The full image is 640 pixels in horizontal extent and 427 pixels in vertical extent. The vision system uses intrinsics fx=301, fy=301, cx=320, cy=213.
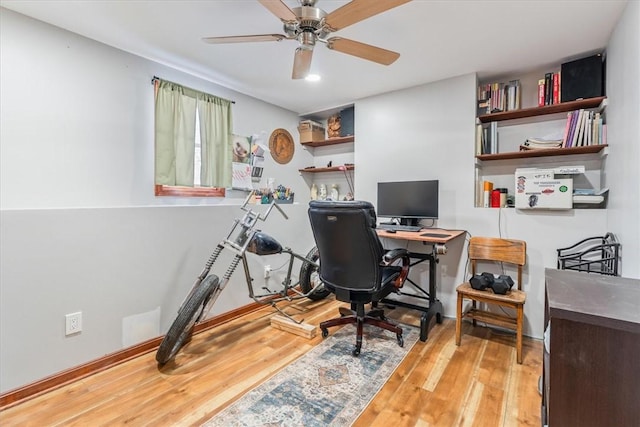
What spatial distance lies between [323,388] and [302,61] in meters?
2.06

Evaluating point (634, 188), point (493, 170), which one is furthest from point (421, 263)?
point (634, 188)

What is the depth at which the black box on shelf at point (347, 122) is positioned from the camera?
3.77 metres

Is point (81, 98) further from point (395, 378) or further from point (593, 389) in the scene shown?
point (593, 389)

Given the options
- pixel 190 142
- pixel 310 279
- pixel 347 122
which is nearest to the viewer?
pixel 190 142

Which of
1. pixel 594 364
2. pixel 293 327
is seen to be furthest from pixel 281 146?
pixel 594 364

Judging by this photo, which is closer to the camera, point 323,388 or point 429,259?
point 323,388

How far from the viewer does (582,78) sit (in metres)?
2.41

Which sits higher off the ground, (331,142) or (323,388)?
(331,142)

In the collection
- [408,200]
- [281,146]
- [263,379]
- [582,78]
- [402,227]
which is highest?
[582,78]

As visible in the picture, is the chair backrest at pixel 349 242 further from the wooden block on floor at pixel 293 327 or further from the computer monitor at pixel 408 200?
the computer monitor at pixel 408 200

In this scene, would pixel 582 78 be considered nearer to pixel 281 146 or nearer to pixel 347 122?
pixel 347 122

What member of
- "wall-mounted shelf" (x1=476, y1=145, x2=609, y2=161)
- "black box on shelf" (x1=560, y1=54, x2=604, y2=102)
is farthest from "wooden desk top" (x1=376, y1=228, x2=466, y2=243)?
"black box on shelf" (x1=560, y1=54, x2=604, y2=102)

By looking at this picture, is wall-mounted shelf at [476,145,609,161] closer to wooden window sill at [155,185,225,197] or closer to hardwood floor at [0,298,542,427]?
hardwood floor at [0,298,542,427]

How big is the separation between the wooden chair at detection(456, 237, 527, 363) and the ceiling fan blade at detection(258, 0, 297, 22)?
223cm
